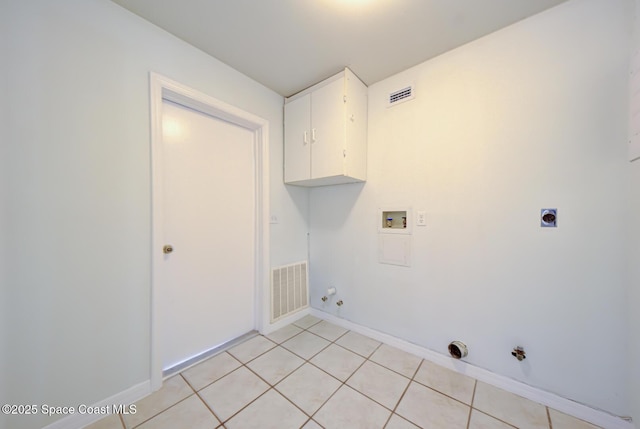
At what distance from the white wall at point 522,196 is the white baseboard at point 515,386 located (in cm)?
5

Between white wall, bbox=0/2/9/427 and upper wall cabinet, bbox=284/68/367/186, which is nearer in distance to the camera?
white wall, bbox=0/2/9/427

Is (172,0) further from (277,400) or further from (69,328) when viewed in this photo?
(277,400)

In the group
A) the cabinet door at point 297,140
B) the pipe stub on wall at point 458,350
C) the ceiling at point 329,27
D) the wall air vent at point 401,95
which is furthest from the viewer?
the cabinet door at point 297,140

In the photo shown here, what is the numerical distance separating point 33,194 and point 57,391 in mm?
1057

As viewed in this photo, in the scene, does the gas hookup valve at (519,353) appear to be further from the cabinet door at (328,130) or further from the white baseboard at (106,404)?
the white baseboard at (106,404)

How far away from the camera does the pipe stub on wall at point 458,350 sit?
157 cm

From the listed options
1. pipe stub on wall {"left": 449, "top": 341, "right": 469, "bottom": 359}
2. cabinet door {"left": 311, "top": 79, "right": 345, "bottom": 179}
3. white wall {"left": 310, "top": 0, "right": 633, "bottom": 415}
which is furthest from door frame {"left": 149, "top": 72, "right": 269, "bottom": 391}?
pipe stub on wall {"left": 449, "top": 341, "right": 469, "bottom": 359}

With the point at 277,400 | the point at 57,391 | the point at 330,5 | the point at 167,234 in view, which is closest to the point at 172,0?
the point at 330,5

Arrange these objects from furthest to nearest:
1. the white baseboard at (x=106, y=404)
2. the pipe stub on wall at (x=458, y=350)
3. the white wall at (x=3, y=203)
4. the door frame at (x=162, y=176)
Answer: the pipe stub on wall at (x=458, y=350), the door frame at (x=162, y=176), the white baseboard at (x=106, y=404), the white wall at (x=3, y=203)

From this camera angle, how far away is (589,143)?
124 centimetres

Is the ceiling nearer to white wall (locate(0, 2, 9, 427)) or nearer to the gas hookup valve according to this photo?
white wall (locate(0, 2, 9, 427))

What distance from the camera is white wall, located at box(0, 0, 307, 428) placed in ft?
3.47

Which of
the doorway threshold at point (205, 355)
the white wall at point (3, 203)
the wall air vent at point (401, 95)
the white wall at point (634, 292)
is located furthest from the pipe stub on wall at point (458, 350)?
the white wall at point (3, 203)

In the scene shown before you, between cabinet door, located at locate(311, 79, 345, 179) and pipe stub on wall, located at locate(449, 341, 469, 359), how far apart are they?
161cm
